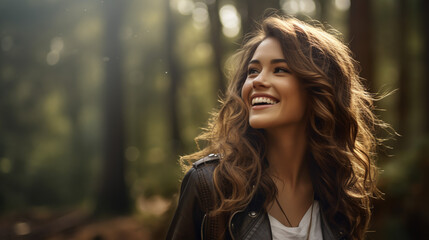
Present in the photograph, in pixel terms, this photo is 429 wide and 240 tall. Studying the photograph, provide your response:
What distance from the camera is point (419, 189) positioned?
7969mm

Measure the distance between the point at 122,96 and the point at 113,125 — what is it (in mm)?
881

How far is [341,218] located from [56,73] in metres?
20.0

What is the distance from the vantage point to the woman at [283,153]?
2912mm

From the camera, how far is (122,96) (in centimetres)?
1311

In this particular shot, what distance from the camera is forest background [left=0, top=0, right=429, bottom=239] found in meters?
8.39

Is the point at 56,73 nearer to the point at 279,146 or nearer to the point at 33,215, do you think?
the point at 33,215

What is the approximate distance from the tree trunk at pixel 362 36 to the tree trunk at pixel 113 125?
6.82 meters

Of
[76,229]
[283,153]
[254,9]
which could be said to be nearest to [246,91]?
[283,153]

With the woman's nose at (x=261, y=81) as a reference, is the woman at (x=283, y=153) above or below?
below

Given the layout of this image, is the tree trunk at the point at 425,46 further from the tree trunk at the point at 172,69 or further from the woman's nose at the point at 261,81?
the woman's nose at the point at 261,81

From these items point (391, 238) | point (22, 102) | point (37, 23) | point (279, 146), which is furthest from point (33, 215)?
point (279, 146)

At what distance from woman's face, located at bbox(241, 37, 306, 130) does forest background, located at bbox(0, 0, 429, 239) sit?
2.16m

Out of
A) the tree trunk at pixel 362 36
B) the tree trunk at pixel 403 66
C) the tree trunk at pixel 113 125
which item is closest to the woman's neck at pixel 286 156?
the tree trunk at pixel 362 36

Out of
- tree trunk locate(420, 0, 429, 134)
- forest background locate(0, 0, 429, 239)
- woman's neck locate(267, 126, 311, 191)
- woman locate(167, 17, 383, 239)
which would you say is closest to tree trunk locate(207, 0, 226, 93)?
forest background locate(0, 0, 429, 239)
